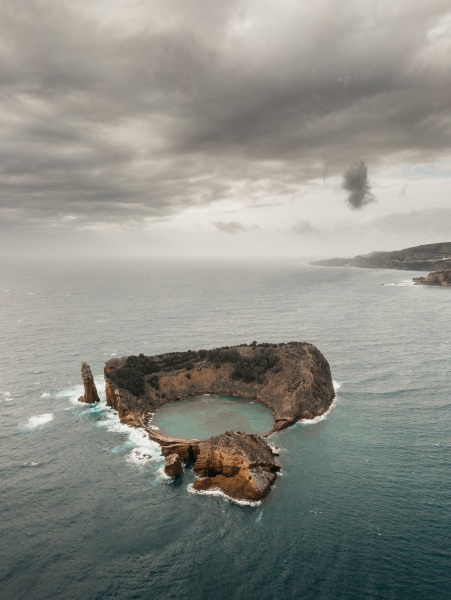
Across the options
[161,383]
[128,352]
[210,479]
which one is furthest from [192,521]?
[128,352]

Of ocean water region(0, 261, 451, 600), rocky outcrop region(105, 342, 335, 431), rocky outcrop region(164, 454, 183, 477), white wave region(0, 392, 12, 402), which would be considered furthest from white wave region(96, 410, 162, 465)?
white wave region(0, 392, 12, 402)

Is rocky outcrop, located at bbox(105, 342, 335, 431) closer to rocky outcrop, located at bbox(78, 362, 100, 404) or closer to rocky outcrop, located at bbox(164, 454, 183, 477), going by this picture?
rocky outcrop, located at bbox(78, 362, 100, 404)

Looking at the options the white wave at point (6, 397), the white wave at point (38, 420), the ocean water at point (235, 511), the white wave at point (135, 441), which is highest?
the white wave at point (6, 397)

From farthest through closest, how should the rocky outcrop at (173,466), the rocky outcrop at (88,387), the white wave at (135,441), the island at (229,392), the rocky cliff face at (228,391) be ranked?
the rocky outcrop at (88,387), the white wave at (135,441), the rocky outcrop at (173,466), the rocky cliff face at (228,391), the island at (229,392)

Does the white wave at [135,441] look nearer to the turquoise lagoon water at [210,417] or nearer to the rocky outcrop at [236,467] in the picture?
the turquoise lagoon water at [210,417]

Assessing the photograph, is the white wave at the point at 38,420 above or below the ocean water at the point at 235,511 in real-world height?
above

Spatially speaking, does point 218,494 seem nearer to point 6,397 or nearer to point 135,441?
point 135,441

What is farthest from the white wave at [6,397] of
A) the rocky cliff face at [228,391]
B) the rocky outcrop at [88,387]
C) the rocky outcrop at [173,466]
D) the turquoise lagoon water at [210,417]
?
the rocky outcrop at [173,466]
